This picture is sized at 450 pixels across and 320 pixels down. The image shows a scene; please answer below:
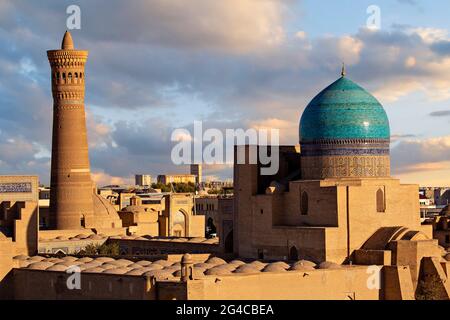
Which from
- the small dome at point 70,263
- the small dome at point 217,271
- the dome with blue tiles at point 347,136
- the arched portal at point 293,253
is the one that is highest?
the dome with blue tiles at point 347,136

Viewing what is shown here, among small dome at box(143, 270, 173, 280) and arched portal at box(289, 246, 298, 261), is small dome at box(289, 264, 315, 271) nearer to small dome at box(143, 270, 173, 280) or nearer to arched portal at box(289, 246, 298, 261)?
arched portal at box(289, 246, 298, 261)

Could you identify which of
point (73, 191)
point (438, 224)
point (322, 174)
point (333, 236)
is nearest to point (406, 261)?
point (333, 236)

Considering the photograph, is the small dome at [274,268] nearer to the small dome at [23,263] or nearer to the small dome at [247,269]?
the small dome at [247,269]

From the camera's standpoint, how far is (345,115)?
34.3 metres

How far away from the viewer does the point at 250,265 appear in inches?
1198

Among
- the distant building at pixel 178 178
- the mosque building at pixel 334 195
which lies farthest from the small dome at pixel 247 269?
the distant building at pixel 178 178

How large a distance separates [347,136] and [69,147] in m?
18.6

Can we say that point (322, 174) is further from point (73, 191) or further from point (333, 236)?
point (73, 191)

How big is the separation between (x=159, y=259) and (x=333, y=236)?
6.88 metres

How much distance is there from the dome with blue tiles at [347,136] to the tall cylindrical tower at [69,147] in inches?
677

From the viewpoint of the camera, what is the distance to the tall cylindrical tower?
49.0 metres

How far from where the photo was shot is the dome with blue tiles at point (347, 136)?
34125mm
